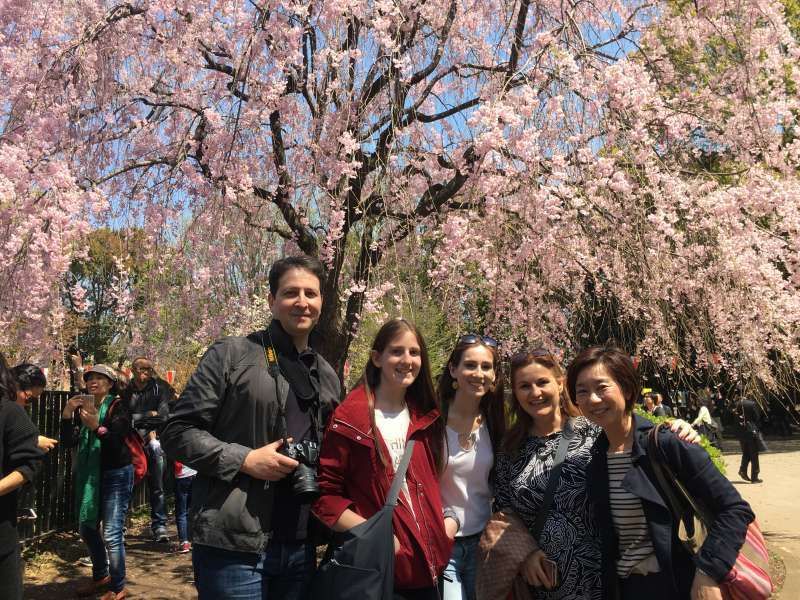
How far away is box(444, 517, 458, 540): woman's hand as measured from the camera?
2635 mm

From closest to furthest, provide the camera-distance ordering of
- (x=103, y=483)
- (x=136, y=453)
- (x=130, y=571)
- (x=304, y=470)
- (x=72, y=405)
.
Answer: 1. (x=304, y=470)
2. (x=103, y=483)
3. (x=72, y=405)
4. (x=136, y=453)
5. (x=130, y=571)

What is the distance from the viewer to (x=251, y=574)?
2.15 meters

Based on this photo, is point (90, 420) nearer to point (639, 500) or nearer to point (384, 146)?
point (384, 146)

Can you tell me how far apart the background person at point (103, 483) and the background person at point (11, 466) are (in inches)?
87.8

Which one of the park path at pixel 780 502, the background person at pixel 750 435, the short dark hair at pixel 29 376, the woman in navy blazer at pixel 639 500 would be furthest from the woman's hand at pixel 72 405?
the background person at pixel 750 435

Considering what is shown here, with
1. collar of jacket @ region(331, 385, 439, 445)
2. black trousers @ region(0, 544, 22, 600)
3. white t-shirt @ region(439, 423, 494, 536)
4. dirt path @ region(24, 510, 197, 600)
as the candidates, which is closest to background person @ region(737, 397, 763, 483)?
dirt path @ region(24, 510, 197, 600)

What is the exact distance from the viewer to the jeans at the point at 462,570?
270cm

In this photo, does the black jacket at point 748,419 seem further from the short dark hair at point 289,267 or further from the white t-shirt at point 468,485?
the short dark hair at point 289,267

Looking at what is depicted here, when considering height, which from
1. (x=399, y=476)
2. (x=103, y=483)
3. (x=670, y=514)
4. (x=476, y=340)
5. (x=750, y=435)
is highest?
(x=476, y=340)

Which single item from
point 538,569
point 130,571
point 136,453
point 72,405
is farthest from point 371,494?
point 130,571

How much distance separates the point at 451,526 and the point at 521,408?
573 mm

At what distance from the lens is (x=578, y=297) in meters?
7.81

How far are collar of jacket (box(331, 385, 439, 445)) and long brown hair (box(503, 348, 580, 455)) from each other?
0.41 m

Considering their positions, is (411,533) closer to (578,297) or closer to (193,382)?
(193,382)
